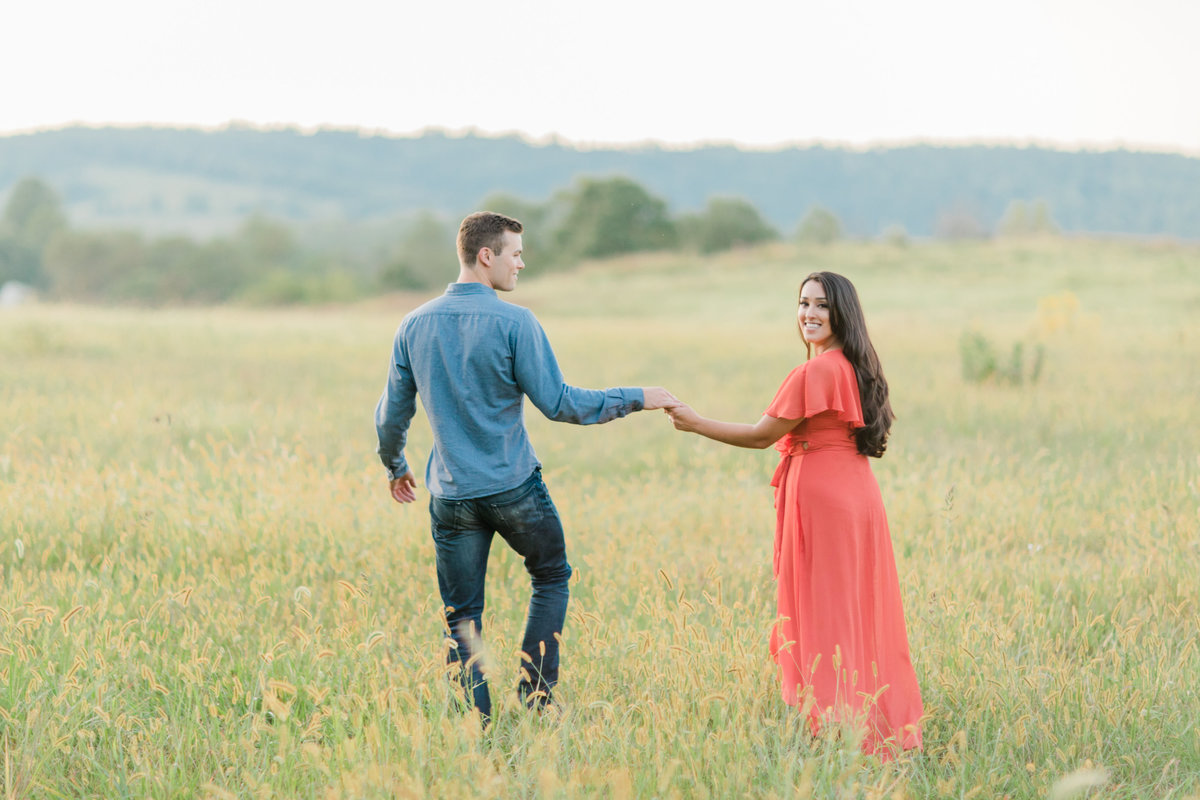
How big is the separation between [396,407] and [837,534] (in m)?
1.93

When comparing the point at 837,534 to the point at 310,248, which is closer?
the point at 837,534

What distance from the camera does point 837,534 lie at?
374 centimetres

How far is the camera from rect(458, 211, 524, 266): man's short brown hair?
3789mm

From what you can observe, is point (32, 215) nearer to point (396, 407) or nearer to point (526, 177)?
point (526, 177)

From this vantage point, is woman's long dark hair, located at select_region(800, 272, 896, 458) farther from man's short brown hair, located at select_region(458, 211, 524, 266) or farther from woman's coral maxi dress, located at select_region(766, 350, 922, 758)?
man's short brown hair, located at select_region(458, 211, 524, 266)

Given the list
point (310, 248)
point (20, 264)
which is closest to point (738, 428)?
point (20, 264)

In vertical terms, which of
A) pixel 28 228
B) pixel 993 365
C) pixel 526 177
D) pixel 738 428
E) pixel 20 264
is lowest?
pixel 993 365

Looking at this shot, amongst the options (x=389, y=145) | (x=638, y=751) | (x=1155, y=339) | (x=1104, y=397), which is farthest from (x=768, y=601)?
(x=389, y=145)

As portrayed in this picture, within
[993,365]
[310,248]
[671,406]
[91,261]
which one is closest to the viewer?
[671,406]

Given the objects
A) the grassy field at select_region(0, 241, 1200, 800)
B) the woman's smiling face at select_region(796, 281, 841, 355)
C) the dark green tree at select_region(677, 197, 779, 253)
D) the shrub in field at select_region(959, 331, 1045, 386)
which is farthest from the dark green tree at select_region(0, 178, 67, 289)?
the woman's smiling face at select_region(796, 281, 841, 355)

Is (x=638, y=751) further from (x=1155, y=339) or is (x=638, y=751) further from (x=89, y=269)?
(x=89, y=269)

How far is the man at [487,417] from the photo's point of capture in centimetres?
376

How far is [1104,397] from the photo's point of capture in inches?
478

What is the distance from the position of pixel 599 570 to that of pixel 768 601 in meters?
1.02
